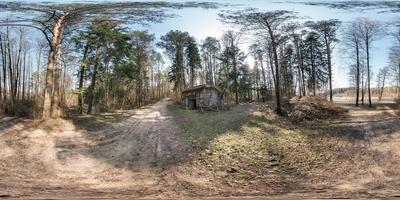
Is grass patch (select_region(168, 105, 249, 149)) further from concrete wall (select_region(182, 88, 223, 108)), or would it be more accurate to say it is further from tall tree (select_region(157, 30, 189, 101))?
tall tree (select_region(157, 30, 189, 101))

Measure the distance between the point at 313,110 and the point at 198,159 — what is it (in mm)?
13324

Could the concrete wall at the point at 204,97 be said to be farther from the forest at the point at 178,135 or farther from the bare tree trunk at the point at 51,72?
the bare tree trunk at the point at 51,72

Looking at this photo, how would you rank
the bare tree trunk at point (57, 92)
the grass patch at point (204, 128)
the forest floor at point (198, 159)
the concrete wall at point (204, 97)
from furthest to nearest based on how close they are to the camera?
→ 1. the concrete wall at point (204, 97)
2. the bare tree trunk at point (57, 92)
3. the grass patch at point (204, 128)
4. the forest floor at point (198, 159)

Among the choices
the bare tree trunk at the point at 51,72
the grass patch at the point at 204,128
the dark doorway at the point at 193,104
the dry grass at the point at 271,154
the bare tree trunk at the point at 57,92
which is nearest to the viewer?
the dry grass at the point at 271,154

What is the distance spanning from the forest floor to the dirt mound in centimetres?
213

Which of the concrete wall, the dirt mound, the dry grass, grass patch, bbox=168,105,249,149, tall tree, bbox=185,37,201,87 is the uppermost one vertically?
tall tree, bbox=185,37,201,87

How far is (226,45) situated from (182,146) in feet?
87.8

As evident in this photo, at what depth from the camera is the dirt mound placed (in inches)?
1065

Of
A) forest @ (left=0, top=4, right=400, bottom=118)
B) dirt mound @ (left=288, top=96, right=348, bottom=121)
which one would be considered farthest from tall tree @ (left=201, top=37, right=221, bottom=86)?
dirt mound @ (left=288, top=96, right=348, bottom=121)

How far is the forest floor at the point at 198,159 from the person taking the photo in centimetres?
1398

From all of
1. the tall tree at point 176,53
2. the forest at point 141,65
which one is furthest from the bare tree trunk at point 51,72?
the tall tree at point 176,53

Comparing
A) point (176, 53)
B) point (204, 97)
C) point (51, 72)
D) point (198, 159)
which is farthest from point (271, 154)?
point (176, 53)

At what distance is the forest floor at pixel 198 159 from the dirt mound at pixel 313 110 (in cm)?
213

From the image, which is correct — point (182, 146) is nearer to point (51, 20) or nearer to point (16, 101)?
point (51, 20)
